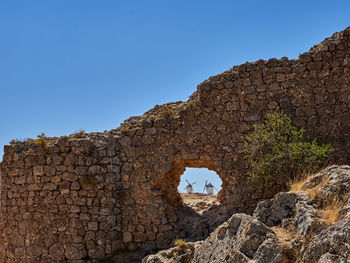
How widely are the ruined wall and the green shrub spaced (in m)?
0.33

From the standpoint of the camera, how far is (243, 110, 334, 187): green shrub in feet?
28.4

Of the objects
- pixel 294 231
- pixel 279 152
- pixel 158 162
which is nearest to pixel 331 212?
pixel 294 231

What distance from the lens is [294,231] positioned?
16.7 ft

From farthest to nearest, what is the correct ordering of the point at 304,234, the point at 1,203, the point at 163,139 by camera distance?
the point at 1,203
the point at 163,139
the point at 304,234

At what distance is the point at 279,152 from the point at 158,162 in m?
3.05

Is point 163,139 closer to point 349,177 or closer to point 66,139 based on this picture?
point 66,139

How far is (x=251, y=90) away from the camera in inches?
392

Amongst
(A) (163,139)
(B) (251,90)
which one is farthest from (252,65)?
(A) (163,139)

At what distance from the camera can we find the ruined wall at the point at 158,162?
960 cm

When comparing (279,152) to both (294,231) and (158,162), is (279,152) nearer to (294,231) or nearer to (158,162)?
(158,162)

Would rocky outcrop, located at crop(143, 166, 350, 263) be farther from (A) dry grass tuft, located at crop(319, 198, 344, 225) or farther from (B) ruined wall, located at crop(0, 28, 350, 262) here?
(B) ruined wall, located at crop(0, 28, 350, 262)

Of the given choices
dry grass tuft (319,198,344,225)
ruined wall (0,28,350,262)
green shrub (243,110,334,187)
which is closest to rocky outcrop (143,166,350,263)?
dry grass tuft (319,198,344,225)

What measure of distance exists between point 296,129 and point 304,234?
5094 mm

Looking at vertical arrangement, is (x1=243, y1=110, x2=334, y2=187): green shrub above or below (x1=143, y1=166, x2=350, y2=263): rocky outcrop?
above
